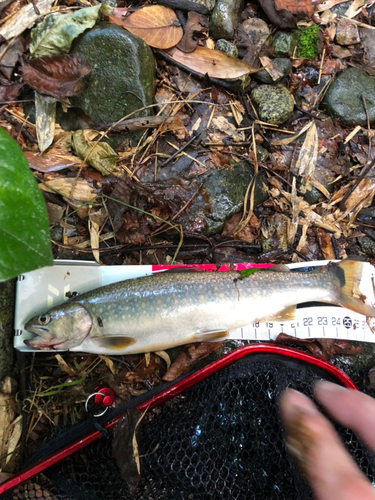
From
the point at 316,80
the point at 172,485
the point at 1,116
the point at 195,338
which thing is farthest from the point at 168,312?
the point at 316,80

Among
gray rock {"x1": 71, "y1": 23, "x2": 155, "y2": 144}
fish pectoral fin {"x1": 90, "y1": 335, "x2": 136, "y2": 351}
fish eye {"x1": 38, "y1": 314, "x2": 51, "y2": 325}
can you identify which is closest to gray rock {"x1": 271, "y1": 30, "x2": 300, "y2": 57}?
gray rock {"x1": 71, "y1": 23, "x2": 155, "y2": 144}

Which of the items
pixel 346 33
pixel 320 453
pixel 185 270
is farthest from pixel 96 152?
pixel 346 33

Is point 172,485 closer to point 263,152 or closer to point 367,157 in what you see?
point 263,152

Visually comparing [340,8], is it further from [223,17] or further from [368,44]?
[223,17]

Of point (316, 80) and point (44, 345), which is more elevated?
point (316, 80)

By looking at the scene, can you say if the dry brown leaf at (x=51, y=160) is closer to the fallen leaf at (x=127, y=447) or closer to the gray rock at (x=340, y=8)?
the fallen leaf at (x=127, y=447)

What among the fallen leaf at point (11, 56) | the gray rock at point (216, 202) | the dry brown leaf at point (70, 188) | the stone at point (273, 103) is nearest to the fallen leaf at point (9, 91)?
the fallen leaf at point (11, 56)
